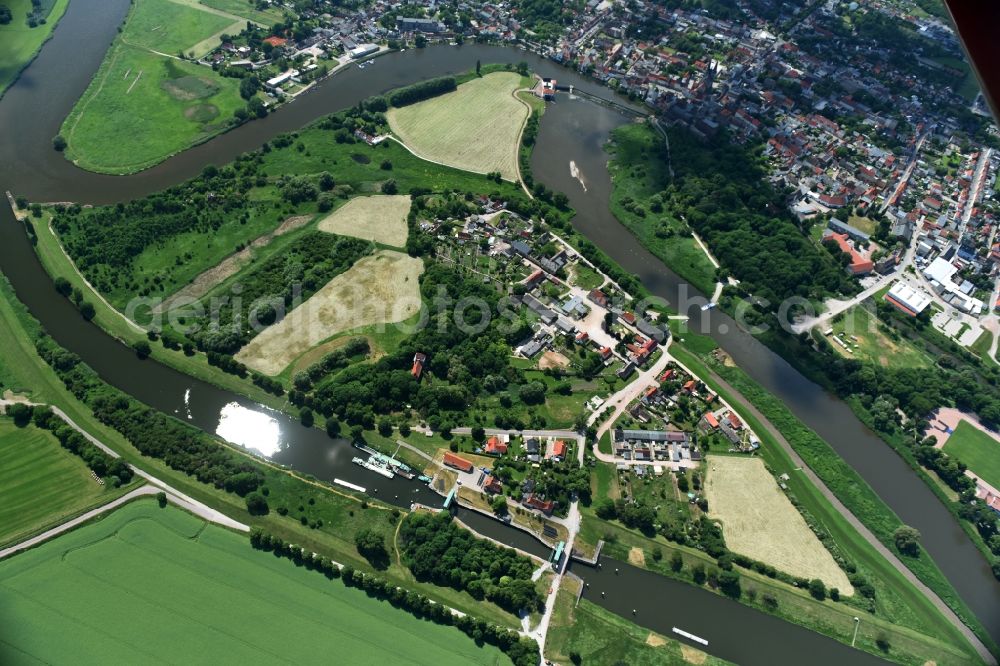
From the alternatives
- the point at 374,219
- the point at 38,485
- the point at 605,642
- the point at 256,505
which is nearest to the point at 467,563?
the point at 605,642

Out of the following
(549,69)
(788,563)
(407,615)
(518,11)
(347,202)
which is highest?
(518,11)

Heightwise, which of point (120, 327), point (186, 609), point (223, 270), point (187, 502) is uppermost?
point (223, 270)

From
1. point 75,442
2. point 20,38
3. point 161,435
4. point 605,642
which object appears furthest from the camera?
point 20,38

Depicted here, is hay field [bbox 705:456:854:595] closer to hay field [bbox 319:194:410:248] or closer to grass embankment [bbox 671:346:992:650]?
grass embankment [bbox 671:346:992:650]

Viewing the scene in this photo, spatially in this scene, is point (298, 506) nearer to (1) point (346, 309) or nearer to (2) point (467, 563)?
(2) point (467, 563)

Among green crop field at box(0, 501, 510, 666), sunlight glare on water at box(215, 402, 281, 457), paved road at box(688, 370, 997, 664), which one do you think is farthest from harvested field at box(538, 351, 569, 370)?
green crop field at box(0, 501, 510, 666)

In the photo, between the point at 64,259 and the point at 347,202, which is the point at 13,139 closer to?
the point at 64,259

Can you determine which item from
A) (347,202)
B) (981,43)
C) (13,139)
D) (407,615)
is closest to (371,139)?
(347,202)
